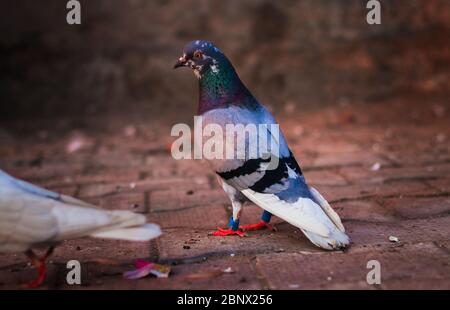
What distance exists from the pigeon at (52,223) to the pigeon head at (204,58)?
1130 mm

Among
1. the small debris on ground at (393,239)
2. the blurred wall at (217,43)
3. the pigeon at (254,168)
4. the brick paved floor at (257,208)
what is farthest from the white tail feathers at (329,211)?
the blurred wall at (217,43)

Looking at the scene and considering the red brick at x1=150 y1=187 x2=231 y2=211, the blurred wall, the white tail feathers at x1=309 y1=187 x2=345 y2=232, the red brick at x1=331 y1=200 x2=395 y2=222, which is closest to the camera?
the white tail feathers at x1=309 y1=187 x2=345 y2=232

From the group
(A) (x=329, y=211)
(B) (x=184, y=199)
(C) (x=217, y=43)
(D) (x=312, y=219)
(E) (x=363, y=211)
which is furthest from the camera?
(C) (x=217, y=43)

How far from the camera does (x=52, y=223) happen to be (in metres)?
2.52

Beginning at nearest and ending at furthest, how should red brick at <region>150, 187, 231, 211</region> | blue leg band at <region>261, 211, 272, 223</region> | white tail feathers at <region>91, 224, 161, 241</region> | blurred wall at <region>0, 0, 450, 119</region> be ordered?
white tail feathers at <region>91, 224, 161, 241</region> < blue leg band at <region>261, 211, 272, 223</region> < red brick at <region>150, 187, 231, 211</region> < blurred wall at <region>0, 0, 450, 119</region>

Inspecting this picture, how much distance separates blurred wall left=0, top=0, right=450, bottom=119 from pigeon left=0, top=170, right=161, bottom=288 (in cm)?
499

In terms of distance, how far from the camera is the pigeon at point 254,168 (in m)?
2.87

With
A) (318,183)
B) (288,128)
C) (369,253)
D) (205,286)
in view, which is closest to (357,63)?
(288,128)

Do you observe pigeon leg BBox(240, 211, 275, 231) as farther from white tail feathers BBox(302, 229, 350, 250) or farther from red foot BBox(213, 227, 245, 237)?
white tail feathers BBox(302, 229, 350, 250)

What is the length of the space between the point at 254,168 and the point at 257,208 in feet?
3.05

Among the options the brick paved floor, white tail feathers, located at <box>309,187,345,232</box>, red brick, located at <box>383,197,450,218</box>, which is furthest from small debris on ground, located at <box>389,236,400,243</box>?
red brick, located at <box>383,197,450,218</box>

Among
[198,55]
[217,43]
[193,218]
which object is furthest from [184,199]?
[217,43]

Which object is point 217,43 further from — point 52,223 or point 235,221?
point 52,223

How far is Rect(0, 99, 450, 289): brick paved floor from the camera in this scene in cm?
268
